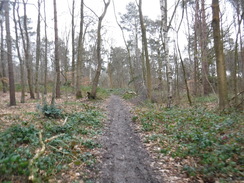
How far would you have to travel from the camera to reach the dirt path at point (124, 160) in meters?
3.68

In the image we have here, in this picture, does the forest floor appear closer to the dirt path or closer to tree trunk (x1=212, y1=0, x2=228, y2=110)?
the dirt path

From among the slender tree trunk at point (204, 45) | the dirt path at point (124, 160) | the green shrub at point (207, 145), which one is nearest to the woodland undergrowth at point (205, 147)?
the green shrub at point (207, 145)

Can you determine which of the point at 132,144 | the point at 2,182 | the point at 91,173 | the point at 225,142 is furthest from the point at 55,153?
the point at 225,142

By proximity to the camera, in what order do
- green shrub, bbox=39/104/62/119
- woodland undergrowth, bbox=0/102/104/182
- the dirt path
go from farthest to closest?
green shrub, bbox=39/104/62/119, the dirt path, woodland undergrowth, bbox=0/102/104/182

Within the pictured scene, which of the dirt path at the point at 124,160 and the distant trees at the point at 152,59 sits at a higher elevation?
the distant trees at the point at 152,59

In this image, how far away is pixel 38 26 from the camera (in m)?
17.3

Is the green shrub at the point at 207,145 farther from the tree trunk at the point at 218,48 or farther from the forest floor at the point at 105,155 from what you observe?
the tree trunk at the point at 218,48

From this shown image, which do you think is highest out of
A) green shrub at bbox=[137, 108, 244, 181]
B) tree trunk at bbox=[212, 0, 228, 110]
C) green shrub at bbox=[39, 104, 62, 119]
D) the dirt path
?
tree trunk at bbox=[212, 0, 228, 110]

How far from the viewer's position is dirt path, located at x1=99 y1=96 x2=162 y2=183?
12.1ft

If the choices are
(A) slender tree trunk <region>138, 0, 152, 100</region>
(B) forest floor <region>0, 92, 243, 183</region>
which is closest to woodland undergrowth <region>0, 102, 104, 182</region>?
(B) forest floor <region>0, 92, 243, 183</region>

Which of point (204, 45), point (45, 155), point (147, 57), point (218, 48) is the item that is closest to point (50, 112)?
point (45, 155)

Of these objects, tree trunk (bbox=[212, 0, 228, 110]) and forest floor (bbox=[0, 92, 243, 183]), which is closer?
forest floor (bbox=[0, 92, 243, 183])

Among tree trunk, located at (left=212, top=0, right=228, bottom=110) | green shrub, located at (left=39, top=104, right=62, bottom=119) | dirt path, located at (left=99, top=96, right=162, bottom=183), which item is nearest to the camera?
dirt path, located at (left=99, top=96, right=162, bottom=183)

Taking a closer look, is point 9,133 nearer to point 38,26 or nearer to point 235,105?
point 235,105
